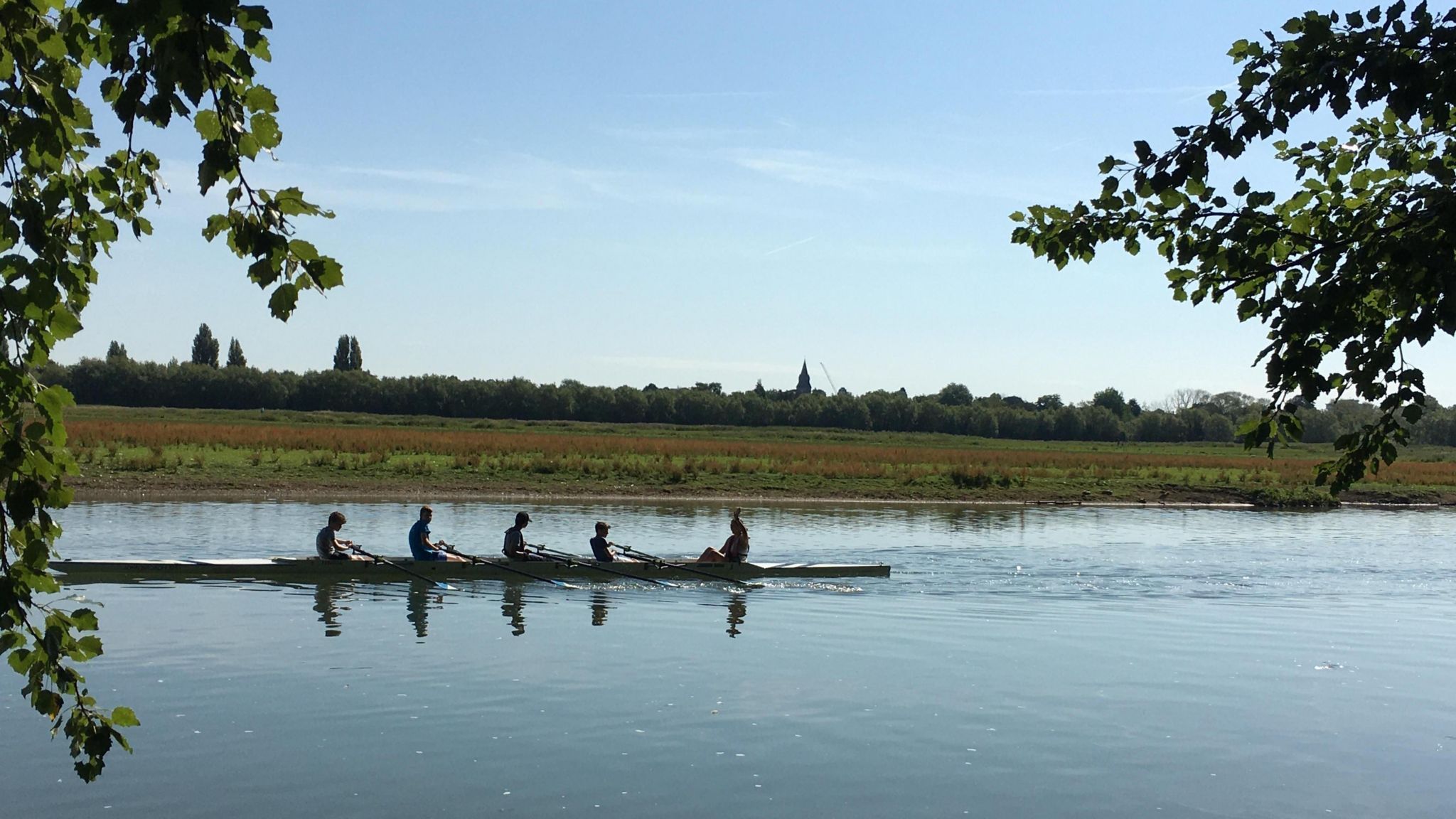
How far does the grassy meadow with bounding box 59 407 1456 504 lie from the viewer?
40.8 meters

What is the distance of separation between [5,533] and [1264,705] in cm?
1368

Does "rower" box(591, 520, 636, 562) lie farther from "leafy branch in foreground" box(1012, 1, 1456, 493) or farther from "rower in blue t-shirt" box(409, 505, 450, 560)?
"leafy branch in foreground" box(1012, 1, 1456, 493)

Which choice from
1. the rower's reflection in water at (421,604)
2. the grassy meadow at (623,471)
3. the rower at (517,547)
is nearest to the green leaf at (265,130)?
the rower's reflection in water at (421,604)

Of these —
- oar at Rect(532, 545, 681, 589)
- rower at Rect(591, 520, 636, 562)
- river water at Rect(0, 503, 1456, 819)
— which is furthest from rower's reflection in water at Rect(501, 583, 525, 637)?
rower at Rect(591, 520, 636, 562)

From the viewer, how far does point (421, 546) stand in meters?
22.6

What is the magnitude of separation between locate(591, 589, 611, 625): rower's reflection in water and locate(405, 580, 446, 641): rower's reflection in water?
7.95 ft

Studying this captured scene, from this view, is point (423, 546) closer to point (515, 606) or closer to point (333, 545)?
point (333, 545)

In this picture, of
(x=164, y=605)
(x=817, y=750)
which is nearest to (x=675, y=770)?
(x=817, y=750)

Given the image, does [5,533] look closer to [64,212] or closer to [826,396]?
[64,212]

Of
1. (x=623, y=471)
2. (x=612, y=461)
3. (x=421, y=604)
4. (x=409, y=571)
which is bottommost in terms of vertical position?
(x=421, y=604)

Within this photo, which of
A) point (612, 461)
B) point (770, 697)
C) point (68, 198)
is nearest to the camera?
point (68, 198)

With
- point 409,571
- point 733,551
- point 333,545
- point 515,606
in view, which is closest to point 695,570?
point 733,551

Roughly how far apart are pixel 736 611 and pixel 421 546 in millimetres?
5766

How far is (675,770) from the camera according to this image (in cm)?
1139
